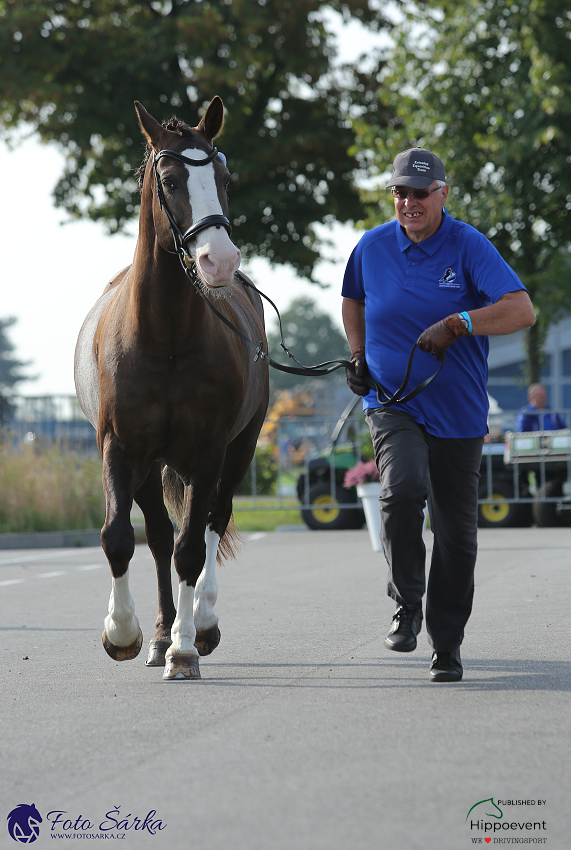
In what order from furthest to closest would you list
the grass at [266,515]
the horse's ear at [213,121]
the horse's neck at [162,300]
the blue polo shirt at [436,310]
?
the grass at [266,515] < the horse's ear at [213,121] < the horse's neck at [162,300] < the blue polo shirt at [436,310]

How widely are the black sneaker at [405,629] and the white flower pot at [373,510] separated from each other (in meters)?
7.96

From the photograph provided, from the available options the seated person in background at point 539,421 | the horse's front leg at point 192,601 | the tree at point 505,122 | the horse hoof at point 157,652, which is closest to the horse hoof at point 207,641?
the horse's front leg at point 192,601

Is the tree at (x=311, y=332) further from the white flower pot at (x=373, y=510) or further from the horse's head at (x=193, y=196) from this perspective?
the horse's head at (x=193, y=196)

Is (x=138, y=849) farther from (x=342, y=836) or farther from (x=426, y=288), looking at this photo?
(x=426, y=288)

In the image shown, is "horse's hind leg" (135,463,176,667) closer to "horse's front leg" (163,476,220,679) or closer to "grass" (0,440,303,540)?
"horse's front leg" (163,476,220,679)

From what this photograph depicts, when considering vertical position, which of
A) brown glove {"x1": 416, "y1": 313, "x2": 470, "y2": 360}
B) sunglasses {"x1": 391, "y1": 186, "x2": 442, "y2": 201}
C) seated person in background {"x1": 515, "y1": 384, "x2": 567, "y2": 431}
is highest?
sunglasses {"x1": 391, "y1": 186, "x2": 442, "y2": 201}

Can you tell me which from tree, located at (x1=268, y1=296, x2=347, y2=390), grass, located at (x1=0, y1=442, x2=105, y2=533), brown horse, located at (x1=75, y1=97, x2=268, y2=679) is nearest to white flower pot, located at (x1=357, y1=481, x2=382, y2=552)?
grass, located at (x1=0, y1=442, x2=105, y2=533)

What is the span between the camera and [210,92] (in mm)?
22344

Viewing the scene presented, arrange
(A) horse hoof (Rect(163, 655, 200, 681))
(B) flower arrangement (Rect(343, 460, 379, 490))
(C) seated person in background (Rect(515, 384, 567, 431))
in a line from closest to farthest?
(A) horse hoof (Rect(163, 655, 200, 681))
(B) flower arrangement (Rect(343, 460, 379, 490))
(C) seated person in background (Rect(515, 384, 567, 431))

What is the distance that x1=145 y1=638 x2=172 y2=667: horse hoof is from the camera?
5.69 m

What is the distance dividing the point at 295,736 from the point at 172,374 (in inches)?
78.4

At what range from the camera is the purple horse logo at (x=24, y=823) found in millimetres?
2951

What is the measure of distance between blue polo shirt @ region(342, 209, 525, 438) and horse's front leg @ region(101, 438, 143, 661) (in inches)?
52.4

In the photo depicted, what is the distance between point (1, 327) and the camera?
121m
